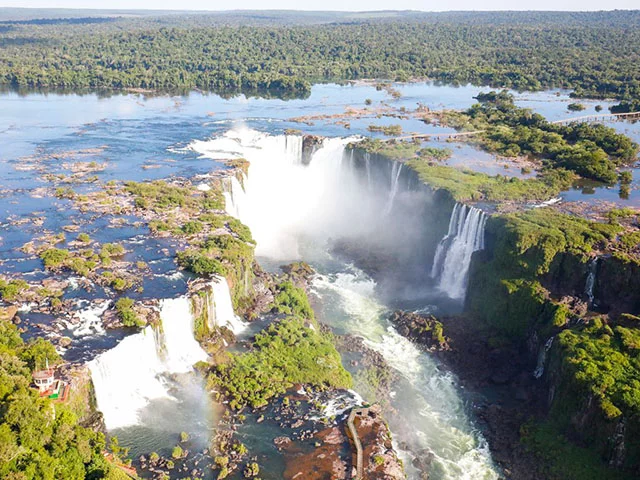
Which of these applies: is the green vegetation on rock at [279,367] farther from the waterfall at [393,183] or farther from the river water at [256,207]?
the waterfall at [393,183]

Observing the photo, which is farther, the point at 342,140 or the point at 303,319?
the point at 342,140

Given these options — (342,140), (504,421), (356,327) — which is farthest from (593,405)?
(342,140)

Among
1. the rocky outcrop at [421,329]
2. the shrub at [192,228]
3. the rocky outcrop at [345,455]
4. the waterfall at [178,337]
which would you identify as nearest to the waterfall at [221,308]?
the waterfall at [178,337]

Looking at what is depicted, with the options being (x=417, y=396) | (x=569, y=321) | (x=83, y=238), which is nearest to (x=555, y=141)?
(x=569, y=321)

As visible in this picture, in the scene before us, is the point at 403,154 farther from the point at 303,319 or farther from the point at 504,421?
the point at 504,421

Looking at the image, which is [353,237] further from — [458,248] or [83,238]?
[83,238]

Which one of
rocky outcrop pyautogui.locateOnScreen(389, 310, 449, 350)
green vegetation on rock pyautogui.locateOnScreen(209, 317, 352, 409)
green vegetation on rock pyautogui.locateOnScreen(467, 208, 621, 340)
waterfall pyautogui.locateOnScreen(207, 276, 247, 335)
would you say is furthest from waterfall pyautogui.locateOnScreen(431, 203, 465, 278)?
waterfall pyautogui.locateOnScreen(207, 276, 247, 335)

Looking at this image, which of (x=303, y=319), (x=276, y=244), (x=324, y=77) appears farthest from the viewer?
(x=324, y=77)
